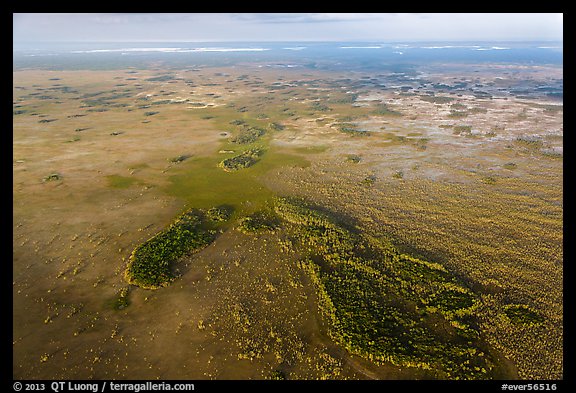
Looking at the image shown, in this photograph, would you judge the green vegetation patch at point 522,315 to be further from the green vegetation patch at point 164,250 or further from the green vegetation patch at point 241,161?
the green vegetation patch at point 241,161

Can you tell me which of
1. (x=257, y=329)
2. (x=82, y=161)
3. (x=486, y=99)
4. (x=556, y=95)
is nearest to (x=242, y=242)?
(x=257, y=329)

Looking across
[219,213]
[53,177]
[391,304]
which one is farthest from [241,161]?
[391,304]

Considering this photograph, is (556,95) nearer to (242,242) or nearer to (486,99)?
(486,99)

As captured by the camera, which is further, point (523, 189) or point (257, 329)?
point (523, 189)

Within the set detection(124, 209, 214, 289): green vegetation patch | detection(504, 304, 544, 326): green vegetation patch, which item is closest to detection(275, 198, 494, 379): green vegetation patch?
detection(504, 304, 544, 326): green vegetation patch

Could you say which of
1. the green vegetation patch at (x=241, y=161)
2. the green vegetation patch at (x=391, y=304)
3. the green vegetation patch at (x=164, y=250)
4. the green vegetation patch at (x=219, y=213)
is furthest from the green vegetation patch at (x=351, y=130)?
the green vegetation patch at (x=164, y=250)

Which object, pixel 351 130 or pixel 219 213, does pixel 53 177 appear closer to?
pixel 219 213

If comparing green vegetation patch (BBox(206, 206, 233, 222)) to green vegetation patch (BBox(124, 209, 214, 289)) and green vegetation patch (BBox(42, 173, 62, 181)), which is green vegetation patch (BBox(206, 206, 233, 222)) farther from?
green vegetation patch (BBox(42, 173, 62, 181))
